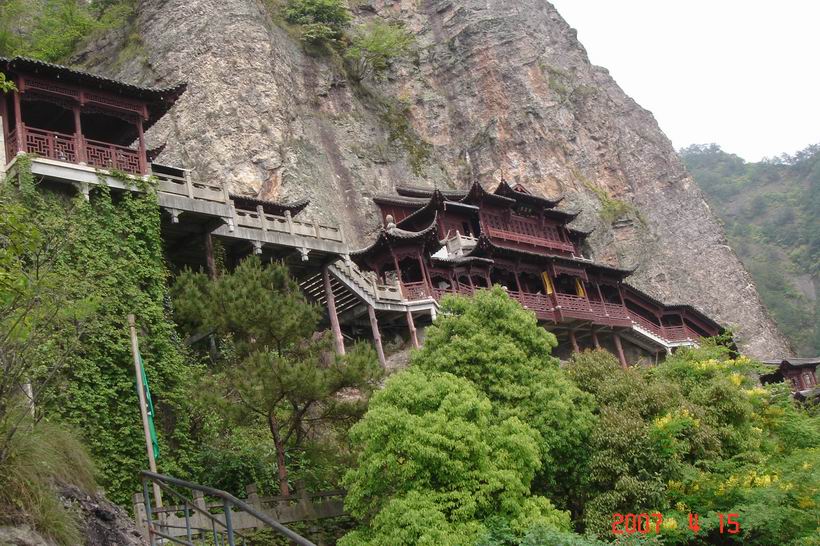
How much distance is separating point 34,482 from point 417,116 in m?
48.5

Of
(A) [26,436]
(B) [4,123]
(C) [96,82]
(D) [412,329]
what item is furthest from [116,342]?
(D) [412,329]

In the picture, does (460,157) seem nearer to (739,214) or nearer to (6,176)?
(6,176)

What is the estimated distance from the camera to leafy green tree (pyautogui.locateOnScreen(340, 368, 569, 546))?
13.1 metres

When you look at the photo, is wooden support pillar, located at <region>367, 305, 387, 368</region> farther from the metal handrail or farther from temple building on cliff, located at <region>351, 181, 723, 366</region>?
the metal handrail

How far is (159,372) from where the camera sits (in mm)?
18016

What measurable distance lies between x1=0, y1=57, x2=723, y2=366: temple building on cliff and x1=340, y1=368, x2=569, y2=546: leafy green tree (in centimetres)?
988

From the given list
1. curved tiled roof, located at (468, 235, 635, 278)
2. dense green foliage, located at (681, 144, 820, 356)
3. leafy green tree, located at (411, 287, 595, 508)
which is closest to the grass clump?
leafy green tree, located at (411, 287, 595, 508)

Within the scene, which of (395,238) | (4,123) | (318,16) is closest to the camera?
(4,123)

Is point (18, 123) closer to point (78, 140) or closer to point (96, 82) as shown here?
point (78, 140)

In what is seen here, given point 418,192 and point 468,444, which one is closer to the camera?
point 468,444

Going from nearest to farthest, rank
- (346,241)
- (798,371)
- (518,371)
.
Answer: (518,371) → (346,241) → (798,371)

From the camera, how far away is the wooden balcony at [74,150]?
772 inches

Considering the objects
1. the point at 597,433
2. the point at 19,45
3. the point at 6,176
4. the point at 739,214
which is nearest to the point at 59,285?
the point at 6,176

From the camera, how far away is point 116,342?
1738cm
